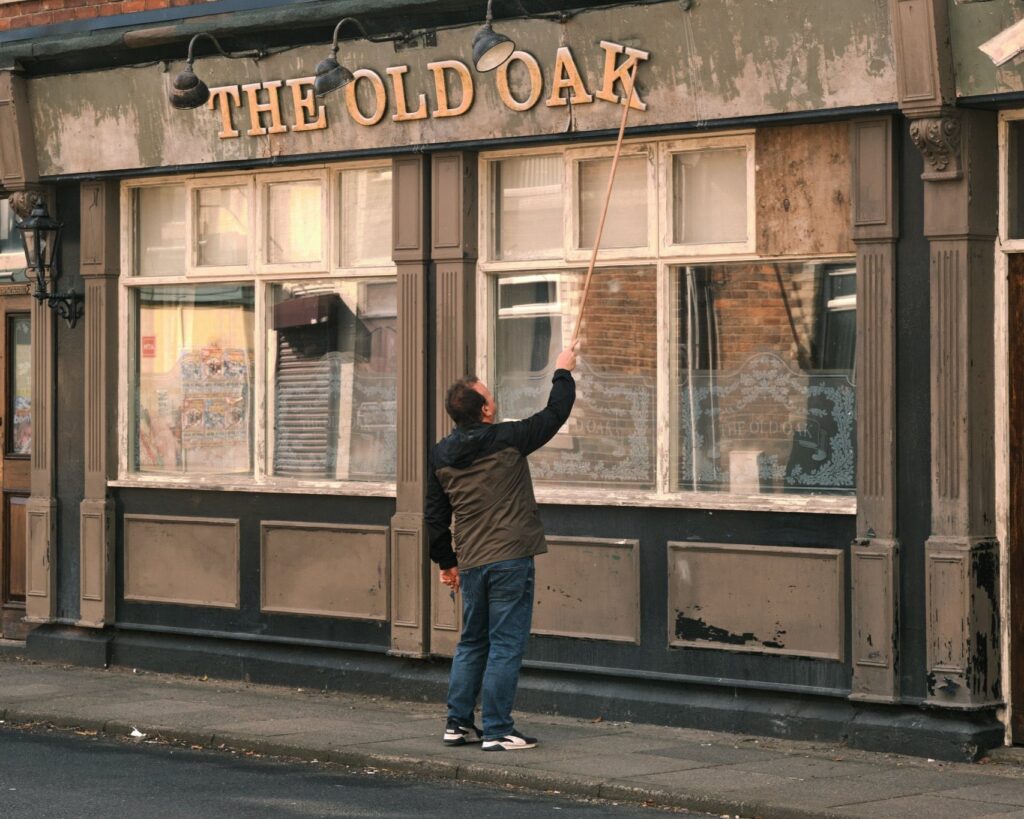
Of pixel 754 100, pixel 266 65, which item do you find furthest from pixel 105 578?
pixel 754 100

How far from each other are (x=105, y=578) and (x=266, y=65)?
398cm

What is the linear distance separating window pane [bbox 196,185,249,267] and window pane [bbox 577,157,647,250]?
2885 mm

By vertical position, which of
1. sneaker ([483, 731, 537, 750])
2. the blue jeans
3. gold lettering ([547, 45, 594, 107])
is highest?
gold lettering ([547, 45, 594, 107])

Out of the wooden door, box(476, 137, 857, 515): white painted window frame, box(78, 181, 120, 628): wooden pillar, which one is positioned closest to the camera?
box(476, 137, 857, 515): white painted window frame

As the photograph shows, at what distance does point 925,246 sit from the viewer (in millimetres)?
10562

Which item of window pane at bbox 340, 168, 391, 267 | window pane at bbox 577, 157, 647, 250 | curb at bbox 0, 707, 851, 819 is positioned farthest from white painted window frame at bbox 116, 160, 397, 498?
curb at bbox 0, 707, 851, 819

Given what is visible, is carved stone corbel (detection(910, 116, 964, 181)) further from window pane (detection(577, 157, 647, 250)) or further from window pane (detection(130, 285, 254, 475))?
window pane (detection(130, 285, 254, 475))

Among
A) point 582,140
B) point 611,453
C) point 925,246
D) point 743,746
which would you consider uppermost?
point 582,140

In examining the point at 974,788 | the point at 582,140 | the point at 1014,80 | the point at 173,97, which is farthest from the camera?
the point at 173,97

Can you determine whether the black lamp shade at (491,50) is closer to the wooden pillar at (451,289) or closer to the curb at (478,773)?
the wooden pillar at (451,289)

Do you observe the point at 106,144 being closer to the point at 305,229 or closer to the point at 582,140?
the point at 305,229

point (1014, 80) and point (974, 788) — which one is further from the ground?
point (1014, 80)

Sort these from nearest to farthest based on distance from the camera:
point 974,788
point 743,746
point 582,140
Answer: point 974,788, point 743,746, point 582,140

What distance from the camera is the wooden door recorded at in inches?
610
